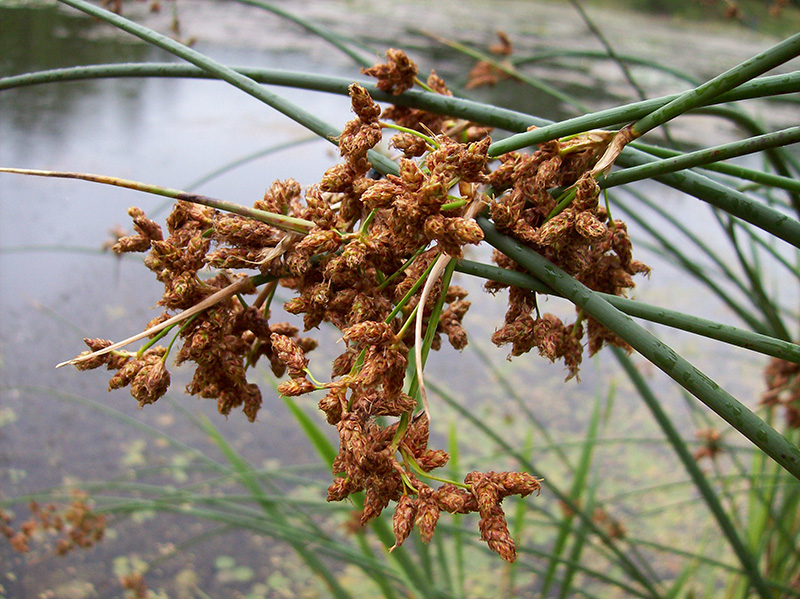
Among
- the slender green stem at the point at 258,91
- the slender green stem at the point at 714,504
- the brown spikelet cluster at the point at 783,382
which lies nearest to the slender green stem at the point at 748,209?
the slender green stem at the point at 258,91

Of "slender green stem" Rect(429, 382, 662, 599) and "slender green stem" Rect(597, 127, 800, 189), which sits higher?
"slender green stem" Rect(597, 127, 800, 189)

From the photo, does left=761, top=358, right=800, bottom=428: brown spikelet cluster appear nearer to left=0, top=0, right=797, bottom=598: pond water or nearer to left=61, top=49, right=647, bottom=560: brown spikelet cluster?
left=0, top=0, right=797, bottom=598: pond water

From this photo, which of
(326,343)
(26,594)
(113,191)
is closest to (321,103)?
(113,191)

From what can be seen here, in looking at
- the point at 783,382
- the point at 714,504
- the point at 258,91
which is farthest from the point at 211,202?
the point at 783,382

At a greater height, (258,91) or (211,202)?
(258,91)

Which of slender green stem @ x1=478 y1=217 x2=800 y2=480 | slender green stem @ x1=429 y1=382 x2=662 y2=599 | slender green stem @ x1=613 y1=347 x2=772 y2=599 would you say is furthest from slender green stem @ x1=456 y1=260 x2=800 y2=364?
slender green stem @ x1=429 y1=382 x2=662 y2=599

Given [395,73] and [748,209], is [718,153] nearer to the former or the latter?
[748,209]

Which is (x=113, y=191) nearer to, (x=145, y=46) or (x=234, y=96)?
(x=234, y=96)
